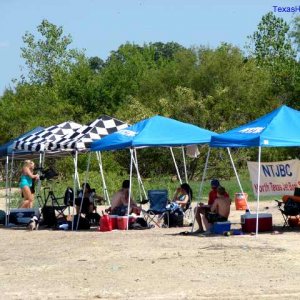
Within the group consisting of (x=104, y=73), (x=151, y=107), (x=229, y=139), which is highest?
(x=104, y=73)

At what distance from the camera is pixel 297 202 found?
56.0 feet

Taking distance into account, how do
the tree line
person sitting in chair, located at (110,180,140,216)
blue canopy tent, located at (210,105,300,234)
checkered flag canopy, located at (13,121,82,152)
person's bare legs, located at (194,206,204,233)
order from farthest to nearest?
the tree line
checkered flag canopy, located at (13,121,82,152)
person sitting in chair, located at (110,180,140,216)
person's bare legs, located at (194,206,204,233)
blue canopy tent, located at (210,105,300,234)

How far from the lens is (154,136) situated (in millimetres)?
18688

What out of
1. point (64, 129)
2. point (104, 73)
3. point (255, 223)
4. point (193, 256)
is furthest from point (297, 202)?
point (104, 73)

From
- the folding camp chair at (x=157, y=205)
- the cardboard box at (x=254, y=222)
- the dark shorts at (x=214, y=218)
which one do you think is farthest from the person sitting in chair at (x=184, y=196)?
the cardboard box at (x=254, y=222)

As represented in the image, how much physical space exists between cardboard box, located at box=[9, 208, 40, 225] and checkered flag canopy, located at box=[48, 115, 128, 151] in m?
2.28

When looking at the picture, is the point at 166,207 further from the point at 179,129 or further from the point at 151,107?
the point at 151,107

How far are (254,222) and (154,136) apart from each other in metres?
3.34

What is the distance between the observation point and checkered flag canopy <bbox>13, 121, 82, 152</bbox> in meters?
19.7

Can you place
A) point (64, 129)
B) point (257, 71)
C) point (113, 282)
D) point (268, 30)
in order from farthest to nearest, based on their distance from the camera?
point (268, 30)
point (257, 71)
point (64, 129)
point (113, 282)

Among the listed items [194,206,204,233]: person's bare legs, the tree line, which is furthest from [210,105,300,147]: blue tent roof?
the tree line

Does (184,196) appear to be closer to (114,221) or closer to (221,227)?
(114,221)

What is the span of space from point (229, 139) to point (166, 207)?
9.52 ft

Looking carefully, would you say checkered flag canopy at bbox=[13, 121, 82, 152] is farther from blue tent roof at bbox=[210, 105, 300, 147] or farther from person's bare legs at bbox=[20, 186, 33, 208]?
blue tent roof at bbox=[210, 105, 300, 147]
